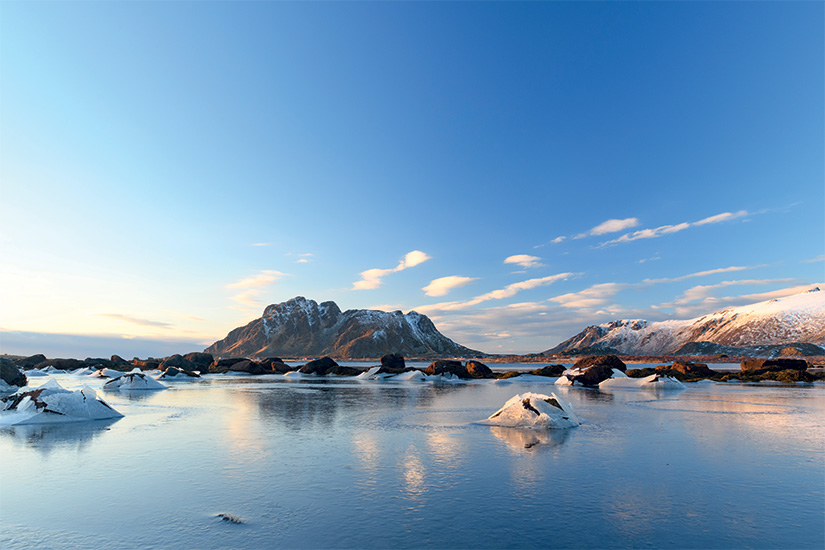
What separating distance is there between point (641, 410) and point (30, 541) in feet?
104

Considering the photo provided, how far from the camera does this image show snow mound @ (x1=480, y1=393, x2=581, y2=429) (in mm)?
21844

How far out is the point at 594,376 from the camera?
5703cm

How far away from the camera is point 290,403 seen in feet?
Answer: 111

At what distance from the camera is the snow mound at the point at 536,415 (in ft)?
71.7

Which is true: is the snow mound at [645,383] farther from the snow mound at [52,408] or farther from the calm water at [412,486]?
the snow mound at [52,408]

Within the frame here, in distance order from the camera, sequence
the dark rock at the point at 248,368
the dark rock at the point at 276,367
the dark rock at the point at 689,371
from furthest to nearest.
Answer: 1. the dark rock at the point at 276,367
2. the dark rock at the point at 248,368
3. the dark rock at the point at 689,371

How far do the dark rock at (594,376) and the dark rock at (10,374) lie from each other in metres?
62.9

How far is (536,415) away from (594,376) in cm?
3972

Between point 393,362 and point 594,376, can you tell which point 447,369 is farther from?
point 594,376

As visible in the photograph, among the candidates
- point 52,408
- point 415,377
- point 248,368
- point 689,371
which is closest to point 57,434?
point 52,408

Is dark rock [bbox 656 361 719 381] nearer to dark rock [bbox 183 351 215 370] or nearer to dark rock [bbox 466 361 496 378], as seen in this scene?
dark rock [bbox 466 361 496 378]

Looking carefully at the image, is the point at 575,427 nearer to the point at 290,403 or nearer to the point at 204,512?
the point at 204,512

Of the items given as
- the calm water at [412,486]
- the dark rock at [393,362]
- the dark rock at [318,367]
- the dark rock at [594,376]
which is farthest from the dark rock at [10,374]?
the dark rock at [594,376]

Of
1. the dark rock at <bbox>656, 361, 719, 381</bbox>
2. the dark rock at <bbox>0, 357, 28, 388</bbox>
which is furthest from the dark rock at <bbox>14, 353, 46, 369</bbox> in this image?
the dark rock at <bbox>656, 361, 719, 381</bbox>
